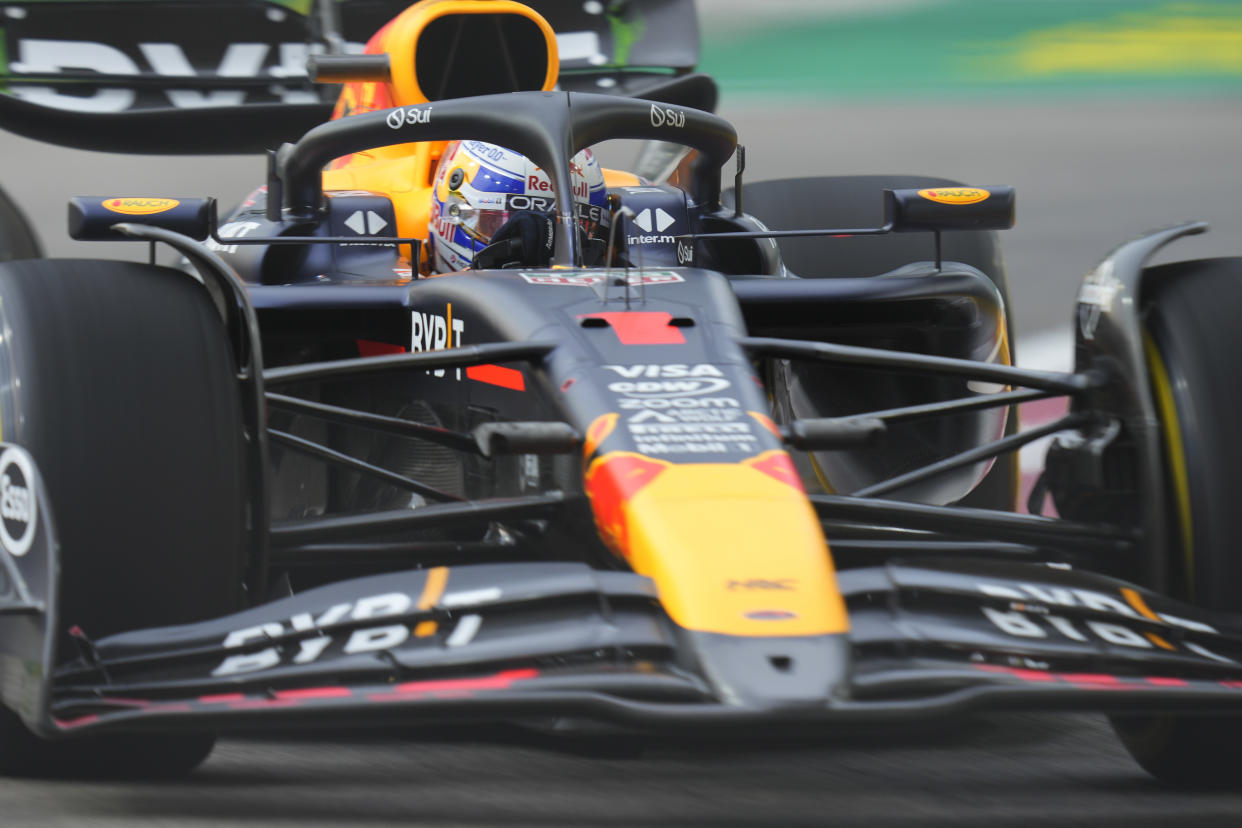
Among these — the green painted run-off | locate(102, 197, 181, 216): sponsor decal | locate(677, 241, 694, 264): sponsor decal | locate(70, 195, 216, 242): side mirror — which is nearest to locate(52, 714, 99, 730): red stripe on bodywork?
locate(70, 195, 216, 242): side mirror

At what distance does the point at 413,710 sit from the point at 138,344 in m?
0.86

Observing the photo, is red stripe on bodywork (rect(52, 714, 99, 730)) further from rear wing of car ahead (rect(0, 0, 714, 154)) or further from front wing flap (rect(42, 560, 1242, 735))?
rear wing of car ahead (rect(0, 0, 714, 154))

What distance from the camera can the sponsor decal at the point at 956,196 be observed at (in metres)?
3.88

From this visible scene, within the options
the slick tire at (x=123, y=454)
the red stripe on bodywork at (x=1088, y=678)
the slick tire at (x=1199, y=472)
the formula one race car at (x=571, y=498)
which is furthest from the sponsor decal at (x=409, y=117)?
the red stripe on bodywork at (x=1088, y=678)

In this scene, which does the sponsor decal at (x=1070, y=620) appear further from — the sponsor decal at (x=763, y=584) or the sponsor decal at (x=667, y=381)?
the sponsor decal at (x=667, y=381)

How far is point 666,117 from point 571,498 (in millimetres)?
1525

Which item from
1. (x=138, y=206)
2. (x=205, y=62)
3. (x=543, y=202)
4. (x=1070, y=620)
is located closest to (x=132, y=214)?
(x=138, y=206)

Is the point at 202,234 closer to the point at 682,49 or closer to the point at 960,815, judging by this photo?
the point at 960,815

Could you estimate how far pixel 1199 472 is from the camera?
115 inches

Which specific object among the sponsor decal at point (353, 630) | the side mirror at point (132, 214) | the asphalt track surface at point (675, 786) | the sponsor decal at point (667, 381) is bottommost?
the asphalt track surface at point (675, 786)

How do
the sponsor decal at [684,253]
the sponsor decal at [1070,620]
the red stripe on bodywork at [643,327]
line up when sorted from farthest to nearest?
the sponsor decal at [684,253], the red stripe on bodywork at [643,327], the sponsor decal at [1070,620]

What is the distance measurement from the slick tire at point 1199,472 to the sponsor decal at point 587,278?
2.89ft

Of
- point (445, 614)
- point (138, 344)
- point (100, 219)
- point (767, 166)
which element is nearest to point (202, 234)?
point (100, 219)

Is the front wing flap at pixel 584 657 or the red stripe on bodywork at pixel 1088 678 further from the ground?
the front wing flap at pixel 584 657
